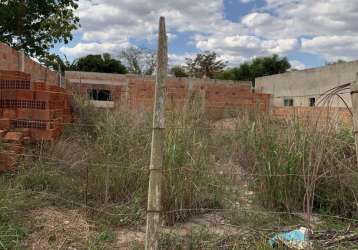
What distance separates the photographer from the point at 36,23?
21.2m

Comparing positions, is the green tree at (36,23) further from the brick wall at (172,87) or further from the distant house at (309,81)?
the distant house at (309,81)

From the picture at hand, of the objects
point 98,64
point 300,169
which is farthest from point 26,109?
point 98,64

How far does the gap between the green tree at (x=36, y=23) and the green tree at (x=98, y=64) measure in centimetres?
1018

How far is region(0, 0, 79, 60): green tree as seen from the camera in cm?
1956

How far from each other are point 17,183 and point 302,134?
290 centimetres

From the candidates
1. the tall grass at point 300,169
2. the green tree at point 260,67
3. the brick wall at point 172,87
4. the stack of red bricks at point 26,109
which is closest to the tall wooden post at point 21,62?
the stack of red bricks at point 26,109

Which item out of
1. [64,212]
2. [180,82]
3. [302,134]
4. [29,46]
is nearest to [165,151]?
[64,212]

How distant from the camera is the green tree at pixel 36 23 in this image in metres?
19.6

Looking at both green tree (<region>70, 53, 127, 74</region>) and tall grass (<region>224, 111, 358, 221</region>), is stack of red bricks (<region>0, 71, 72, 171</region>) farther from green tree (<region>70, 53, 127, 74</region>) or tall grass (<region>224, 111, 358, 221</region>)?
green tree (<region>70, 53, 127, 74</region>)

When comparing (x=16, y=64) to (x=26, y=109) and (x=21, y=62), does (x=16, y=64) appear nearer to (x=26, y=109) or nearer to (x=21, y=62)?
(x=21, y=62)

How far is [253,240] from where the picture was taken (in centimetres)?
326

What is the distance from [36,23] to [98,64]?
12.1 metres

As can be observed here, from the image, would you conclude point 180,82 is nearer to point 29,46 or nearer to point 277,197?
point 29,46

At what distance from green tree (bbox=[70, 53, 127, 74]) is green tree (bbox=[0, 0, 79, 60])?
A: 10.2 meters
